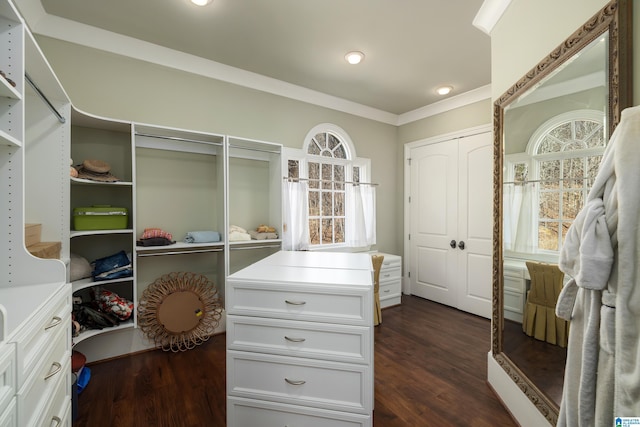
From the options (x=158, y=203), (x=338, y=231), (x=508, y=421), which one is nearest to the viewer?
(x=508, y=421)

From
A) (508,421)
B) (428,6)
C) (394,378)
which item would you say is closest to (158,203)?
(394,378)

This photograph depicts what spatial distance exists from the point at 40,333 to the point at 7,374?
27 centimetres

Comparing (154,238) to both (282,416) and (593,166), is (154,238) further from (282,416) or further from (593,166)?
(593,166)

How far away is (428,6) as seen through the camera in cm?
216

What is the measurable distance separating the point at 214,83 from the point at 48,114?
1.53 metres

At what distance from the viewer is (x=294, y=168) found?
3670 millimetres

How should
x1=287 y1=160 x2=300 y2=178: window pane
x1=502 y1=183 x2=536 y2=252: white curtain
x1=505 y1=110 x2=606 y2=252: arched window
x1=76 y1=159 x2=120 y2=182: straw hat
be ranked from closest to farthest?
x1=505 y1=110 x2=606 y2=252: arched window, x1=502 y1=183 x2=536 y2=252: white curtain, x1=76 y1=159 x2=120 y2=182: straw hat, x1=287 y1=160 x2=300 y2=178: window pane

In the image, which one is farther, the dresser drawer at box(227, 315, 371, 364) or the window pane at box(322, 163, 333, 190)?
the window pane at box(322, 163, 333, 190)

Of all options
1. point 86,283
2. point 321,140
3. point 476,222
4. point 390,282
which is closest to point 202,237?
point 86,283

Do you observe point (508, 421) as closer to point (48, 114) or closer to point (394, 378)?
point (394, 378)

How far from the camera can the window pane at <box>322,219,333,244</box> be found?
4000mm

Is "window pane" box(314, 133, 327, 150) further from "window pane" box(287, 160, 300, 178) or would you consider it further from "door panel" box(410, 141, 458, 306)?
"door panel" box(410, 141, 458, 306)

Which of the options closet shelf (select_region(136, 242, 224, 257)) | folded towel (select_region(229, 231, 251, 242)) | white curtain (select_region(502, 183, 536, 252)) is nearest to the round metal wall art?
closet shelf (select_region(136, 242, 224, 257))

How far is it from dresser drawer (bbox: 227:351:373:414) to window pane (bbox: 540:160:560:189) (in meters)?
1.31
